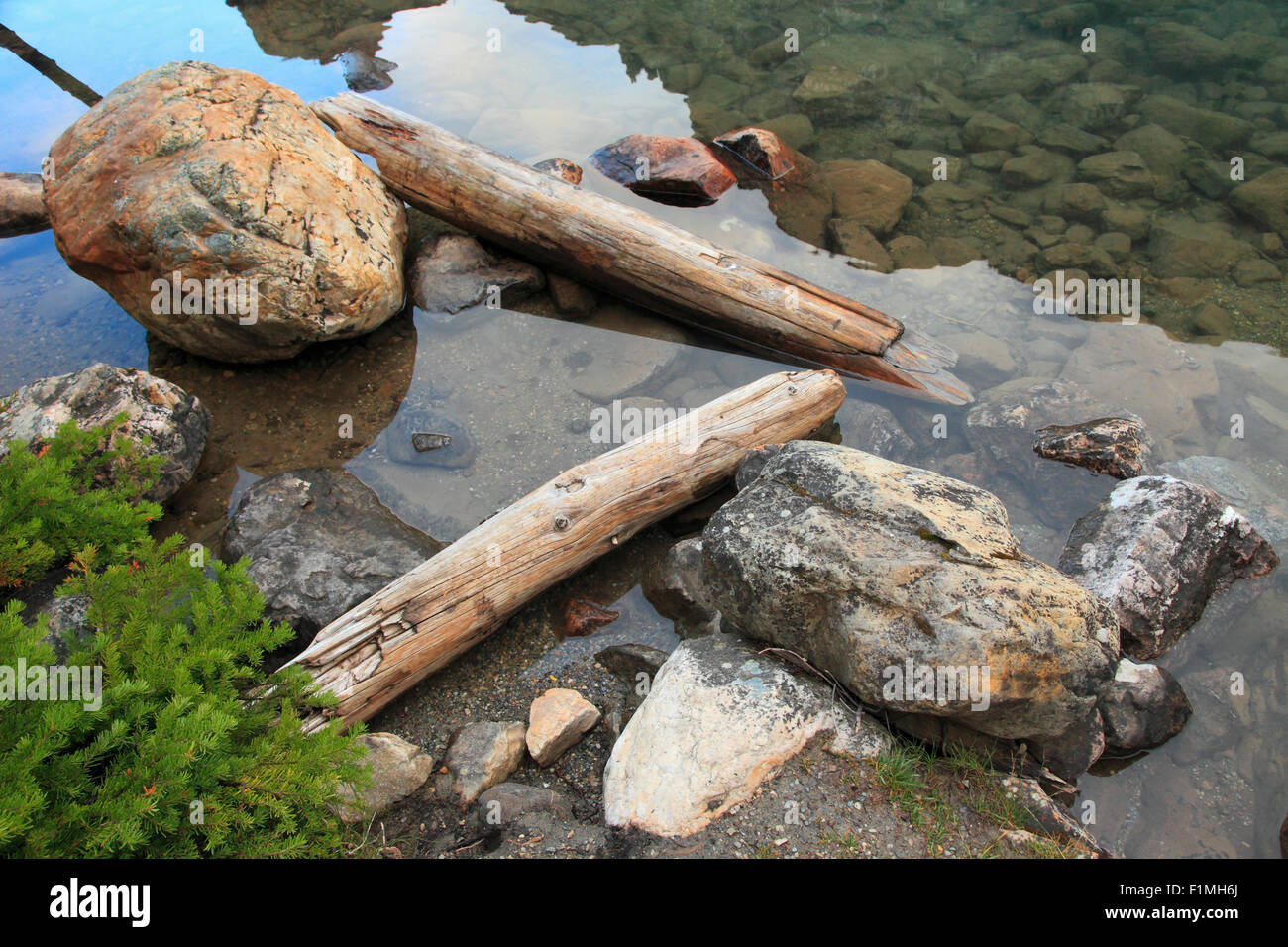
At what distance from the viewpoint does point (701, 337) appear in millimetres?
6969

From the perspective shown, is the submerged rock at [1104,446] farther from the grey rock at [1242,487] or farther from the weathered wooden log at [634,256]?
the weathered wooden log at [634,256]

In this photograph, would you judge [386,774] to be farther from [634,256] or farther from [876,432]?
[634,256]

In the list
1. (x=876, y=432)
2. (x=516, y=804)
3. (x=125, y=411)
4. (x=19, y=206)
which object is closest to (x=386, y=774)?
(x=516, y=804)

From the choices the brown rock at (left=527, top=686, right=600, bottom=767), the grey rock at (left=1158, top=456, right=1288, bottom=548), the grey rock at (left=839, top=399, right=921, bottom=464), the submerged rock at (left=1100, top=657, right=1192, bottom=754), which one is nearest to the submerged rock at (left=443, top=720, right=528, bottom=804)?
the brown rock at (left=527, top=686, right=600, bottom=767)

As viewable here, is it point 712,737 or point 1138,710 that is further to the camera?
point 1138,710

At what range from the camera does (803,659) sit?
3.90 m

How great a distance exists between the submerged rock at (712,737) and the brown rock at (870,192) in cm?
570

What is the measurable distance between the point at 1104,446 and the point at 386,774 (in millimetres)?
5142

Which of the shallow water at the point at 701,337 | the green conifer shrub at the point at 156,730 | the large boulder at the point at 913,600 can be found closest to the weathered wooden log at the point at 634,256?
the shallow water at the point at 701,337

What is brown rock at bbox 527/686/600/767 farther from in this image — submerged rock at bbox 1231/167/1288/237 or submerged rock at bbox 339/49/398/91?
submerged rock at bbox 339/49/398/91

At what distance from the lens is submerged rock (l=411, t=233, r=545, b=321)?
711 cm

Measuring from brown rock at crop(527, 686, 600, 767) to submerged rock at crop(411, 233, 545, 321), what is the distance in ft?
13.4

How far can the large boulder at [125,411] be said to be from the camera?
205 inches
